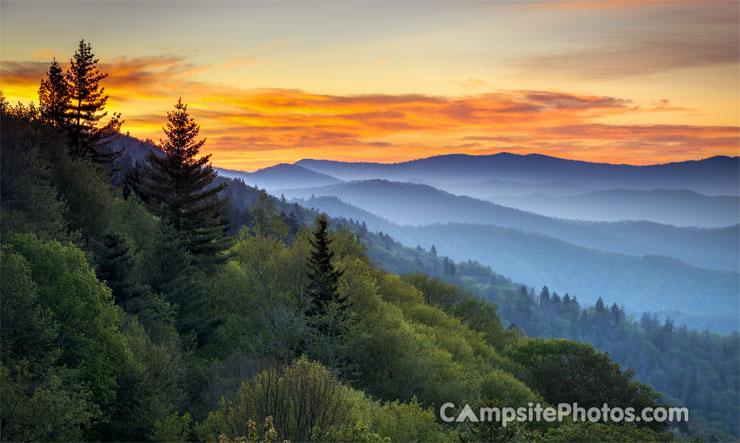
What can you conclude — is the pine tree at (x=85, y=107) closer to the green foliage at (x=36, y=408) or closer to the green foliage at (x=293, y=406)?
the green foliage at (x=36, y=408)

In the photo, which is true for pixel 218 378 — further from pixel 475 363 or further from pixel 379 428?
pixel 475 363

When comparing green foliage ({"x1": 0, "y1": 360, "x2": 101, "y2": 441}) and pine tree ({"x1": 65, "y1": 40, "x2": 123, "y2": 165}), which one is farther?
pine tree ({"x1": 65, "y1": 40, "x2": 123, "y2": 165})

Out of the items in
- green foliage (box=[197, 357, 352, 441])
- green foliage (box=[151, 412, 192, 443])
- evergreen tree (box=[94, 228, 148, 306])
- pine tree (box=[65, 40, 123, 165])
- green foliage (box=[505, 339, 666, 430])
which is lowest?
green foliage (box=[505, 339, 666, 430])

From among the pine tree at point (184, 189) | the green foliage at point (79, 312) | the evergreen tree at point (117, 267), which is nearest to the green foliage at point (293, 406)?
the green foliage at point (79, 312)

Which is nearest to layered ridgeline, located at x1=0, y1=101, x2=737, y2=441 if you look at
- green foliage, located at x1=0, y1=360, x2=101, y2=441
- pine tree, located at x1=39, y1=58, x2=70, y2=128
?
green foliage, located at x1=0, y1=360, x2=101, y2=441

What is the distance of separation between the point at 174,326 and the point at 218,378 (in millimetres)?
9160

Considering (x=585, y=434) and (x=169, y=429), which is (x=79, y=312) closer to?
(x=169, y=429)

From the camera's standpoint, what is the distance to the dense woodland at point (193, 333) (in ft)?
72.2

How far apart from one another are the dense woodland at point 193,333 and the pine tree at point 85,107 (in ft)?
0.39

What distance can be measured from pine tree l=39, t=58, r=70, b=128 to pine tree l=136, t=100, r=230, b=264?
8800 mm

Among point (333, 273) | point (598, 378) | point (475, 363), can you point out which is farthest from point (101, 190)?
point (598, 378)

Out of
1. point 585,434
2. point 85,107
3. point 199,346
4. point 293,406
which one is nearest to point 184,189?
point 85,107

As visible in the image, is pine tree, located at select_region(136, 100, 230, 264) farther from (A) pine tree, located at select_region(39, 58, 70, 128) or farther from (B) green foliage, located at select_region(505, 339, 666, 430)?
(B) green foliage, located at select_region(505, 339, 666, 430)

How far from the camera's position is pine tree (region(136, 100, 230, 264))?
48031 mm
